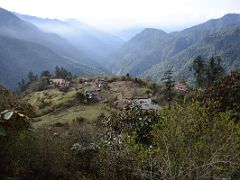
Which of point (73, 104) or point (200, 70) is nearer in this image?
point (73, 104)

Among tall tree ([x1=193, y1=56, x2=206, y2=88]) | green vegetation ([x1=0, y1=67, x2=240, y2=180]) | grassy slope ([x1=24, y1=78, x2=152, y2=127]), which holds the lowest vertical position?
grassy slope ([x1=24, y1=78, x2=152, y2=127])

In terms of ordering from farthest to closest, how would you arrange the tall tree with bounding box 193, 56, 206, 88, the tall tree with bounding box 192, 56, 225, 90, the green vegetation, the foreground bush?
the tall tree with bounding box 193, 56, 206, 88 < the tall tree with bounding box 192, 56, 225, 90 < the green vegetation < the foreground bush

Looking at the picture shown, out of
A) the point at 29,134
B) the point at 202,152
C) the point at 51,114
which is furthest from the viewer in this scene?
the point at 51,114

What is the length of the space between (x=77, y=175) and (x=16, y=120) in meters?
6.65

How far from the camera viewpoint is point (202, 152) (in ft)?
40.7

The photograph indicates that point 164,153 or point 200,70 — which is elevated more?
point 164,153

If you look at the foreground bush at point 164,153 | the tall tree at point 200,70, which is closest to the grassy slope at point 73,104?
the tall tree at point 200,70

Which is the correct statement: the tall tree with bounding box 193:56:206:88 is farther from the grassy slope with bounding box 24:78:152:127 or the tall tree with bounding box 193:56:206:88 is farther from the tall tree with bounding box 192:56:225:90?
the grassy slope with bounding box 24:78:152:127

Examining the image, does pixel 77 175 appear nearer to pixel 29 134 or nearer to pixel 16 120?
pixel 29 134

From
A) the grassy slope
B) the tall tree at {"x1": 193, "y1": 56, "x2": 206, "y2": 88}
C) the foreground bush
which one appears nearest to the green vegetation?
the foreground bush

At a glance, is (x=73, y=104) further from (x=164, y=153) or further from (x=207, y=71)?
(x=164, y=153)

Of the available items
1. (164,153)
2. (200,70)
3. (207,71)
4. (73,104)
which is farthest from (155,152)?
(200,70)

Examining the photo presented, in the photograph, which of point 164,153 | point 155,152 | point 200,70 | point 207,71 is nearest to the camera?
point 164,153

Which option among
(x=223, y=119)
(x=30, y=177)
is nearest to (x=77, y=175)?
(x=30, y=177)
